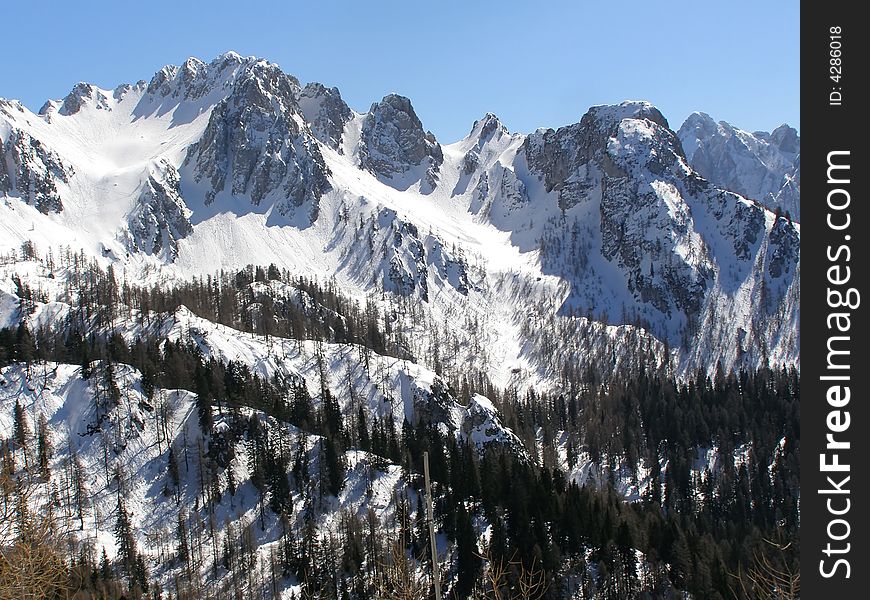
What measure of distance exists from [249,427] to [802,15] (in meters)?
128

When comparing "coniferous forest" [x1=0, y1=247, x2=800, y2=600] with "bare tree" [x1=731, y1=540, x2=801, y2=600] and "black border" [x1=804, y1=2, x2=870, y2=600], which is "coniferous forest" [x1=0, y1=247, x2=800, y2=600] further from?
"black border" [x1=804, y1=2, x2=870, y2=600]

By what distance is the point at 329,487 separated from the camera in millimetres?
121438

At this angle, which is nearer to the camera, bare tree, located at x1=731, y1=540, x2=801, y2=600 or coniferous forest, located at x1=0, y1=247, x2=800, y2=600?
bare tree, located at x1=731, y1=540, x2=801, y2=600

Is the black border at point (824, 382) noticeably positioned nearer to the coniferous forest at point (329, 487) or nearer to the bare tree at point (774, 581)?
the bare tree at point (774, 581)

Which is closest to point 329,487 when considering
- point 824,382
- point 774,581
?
point 774,581

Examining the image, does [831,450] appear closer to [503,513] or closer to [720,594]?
[720,594]

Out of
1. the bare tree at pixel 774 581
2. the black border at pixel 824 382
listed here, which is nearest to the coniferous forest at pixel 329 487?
the bare tree at pixel 774 581

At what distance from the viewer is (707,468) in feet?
556

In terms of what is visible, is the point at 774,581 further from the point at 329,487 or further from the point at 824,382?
the point at 329,487

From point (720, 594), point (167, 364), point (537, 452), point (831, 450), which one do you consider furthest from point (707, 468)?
point (831, 450)

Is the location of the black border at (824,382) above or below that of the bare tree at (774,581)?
above

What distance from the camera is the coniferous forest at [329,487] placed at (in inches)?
3821

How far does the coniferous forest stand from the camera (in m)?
97.1

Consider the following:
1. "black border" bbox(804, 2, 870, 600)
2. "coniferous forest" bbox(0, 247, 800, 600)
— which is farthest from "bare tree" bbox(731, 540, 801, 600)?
"coniferous forest" bbox(0, 247, 800, 600)
